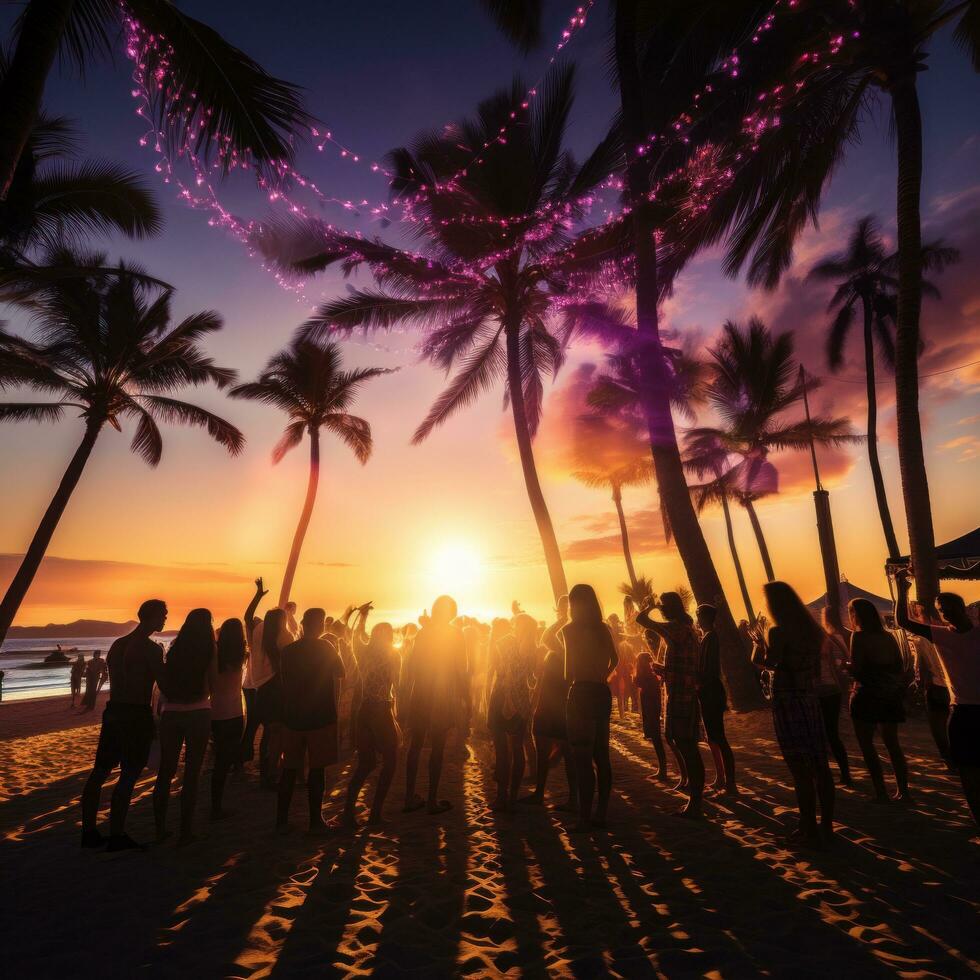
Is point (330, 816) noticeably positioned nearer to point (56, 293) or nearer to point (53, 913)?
point (53, 913)

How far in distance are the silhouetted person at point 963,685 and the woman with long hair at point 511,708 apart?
3298 mm

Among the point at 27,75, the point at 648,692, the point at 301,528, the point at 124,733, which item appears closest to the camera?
the point at 124,733

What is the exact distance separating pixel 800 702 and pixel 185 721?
4.90 meters

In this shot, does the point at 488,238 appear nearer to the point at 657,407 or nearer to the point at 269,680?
the point at 657,407

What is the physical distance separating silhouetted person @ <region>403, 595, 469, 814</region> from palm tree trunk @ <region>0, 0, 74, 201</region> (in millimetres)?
5373

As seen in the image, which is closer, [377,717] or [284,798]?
[284,798]

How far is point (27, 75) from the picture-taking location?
467 cm

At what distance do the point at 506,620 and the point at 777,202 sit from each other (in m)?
10.5

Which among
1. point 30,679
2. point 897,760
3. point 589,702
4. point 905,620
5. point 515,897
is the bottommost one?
point 30,679

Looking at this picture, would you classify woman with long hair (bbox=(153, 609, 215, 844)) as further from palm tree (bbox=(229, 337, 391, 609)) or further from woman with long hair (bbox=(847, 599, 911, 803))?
palm tree (bbox=(229, 337, 391, 609))

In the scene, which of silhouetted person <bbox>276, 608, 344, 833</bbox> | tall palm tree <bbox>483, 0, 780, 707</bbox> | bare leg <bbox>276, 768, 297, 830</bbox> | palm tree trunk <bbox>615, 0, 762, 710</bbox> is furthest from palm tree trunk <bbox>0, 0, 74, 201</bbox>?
palm tree trunk <bbox>615, 0, 762, 710</bbox>

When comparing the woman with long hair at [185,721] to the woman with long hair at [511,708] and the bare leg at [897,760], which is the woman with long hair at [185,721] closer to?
the woman with long hair at [511,708]

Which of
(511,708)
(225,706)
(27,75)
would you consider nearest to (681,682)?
(511,708)

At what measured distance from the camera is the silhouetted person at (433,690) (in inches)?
204
